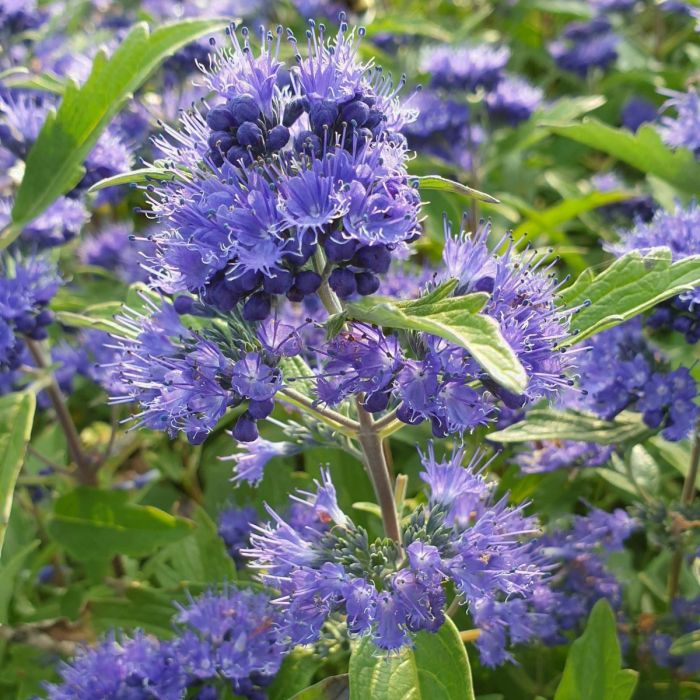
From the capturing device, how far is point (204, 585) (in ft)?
8.09

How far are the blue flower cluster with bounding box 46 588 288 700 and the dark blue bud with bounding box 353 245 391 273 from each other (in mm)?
1001

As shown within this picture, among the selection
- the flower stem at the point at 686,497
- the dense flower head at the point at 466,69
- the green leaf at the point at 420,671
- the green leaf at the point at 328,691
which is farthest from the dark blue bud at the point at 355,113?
the dense flower head at the point at 466,69

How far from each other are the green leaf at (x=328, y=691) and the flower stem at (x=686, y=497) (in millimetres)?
1017

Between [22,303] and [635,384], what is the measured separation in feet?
5.60

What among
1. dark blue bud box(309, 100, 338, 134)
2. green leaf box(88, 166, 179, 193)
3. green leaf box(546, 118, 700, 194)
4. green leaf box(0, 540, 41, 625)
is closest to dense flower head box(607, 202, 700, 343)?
green leaf box(546, 118, 700, 194)

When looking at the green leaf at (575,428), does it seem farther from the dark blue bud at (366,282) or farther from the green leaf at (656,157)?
the green leaf at (656,157)

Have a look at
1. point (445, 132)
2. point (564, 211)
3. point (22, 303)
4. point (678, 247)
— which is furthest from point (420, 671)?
point (445, 132)

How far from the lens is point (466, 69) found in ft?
13.5

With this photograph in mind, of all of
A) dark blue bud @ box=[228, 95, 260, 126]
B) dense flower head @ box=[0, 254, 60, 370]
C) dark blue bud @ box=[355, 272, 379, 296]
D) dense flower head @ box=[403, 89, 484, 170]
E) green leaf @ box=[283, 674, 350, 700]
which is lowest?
green leaf @ box=[283, 674, 350, 700]

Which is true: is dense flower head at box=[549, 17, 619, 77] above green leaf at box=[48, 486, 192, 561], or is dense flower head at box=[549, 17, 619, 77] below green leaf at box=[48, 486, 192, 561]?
above

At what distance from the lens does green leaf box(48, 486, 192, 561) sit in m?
2.69

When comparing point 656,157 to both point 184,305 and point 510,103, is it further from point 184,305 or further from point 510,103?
point 184,305

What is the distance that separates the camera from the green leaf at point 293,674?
2.25 m

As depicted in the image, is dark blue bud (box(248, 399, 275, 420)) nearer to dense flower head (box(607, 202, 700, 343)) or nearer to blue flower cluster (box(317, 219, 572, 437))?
blue flower cluster (box(317, 219, 572, 437))
